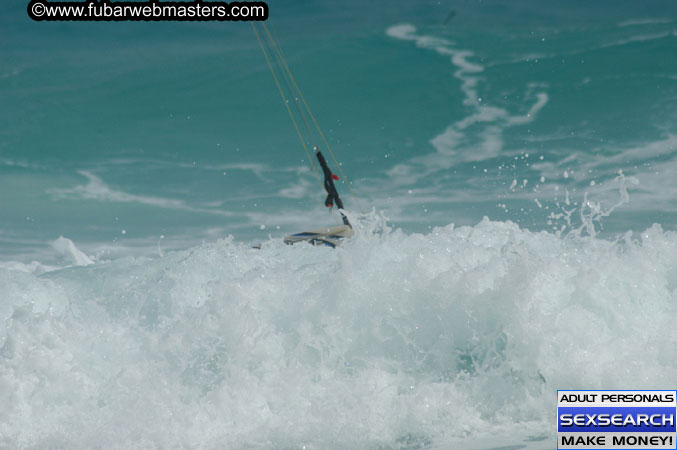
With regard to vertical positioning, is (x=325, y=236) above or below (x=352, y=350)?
above

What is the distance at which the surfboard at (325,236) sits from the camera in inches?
548

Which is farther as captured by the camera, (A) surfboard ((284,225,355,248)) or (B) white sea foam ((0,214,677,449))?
(A) surfboard ((284,225,355,248))

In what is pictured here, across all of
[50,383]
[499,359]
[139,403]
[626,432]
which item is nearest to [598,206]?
[499,359]

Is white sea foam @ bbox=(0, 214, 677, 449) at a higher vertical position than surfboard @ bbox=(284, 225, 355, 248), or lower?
lower

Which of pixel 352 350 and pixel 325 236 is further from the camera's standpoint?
pixel 325 236

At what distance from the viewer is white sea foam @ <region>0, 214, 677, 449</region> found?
23.9ft

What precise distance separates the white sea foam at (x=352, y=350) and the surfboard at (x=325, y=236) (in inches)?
136

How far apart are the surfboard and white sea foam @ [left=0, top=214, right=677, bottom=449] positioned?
11.3ft

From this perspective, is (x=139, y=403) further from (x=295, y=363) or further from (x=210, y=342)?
(x=295, y=363)

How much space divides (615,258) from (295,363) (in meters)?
5.93

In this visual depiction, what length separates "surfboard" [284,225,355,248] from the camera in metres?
13.9

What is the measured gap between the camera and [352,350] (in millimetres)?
8516

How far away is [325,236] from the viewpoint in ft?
46.0

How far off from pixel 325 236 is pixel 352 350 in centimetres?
575
